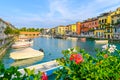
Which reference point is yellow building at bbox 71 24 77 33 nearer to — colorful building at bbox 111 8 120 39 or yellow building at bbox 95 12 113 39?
yellow building at bbox 95 12 113 39

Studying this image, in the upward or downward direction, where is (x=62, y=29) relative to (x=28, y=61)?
upward

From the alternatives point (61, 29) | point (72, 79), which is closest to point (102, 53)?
point (72, 79)

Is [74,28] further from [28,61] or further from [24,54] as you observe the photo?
[28,61]

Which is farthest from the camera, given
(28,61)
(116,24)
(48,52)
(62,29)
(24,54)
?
(62,29)

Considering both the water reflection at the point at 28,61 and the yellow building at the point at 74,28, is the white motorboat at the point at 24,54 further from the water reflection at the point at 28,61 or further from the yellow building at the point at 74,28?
the yellow building at the point at 74,28

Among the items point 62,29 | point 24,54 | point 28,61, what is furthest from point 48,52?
point 62,29

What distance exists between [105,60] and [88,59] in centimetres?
33

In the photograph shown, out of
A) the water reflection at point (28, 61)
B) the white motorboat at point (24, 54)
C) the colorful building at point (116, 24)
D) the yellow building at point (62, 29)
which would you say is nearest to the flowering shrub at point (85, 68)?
the water reflection at point (28, 61)

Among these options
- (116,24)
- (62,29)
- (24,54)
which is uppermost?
(116,24)

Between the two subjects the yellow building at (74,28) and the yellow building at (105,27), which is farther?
the yellow building at (74,28)

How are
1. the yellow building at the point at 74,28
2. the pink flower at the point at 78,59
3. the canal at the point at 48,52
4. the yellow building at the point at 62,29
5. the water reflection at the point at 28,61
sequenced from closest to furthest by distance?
the pink flower at the point at 78,59 → the water reflection at the point at 28,61 → the canal at the point at 48,52 → the yellow building at the point at 74,28 → the yellow building at the point at 62,29

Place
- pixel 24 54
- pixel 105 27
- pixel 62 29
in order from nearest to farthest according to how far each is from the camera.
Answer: pixel 24 54 < pixel 105 27 < pixel 62 29

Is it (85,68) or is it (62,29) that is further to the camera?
(62,29)

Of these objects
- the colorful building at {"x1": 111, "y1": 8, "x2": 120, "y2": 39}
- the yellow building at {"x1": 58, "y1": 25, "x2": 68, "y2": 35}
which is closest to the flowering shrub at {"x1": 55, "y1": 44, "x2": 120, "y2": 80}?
the colorful building at {"x1": 111, "y1": 8, "x2": 120, "y2": 39}
